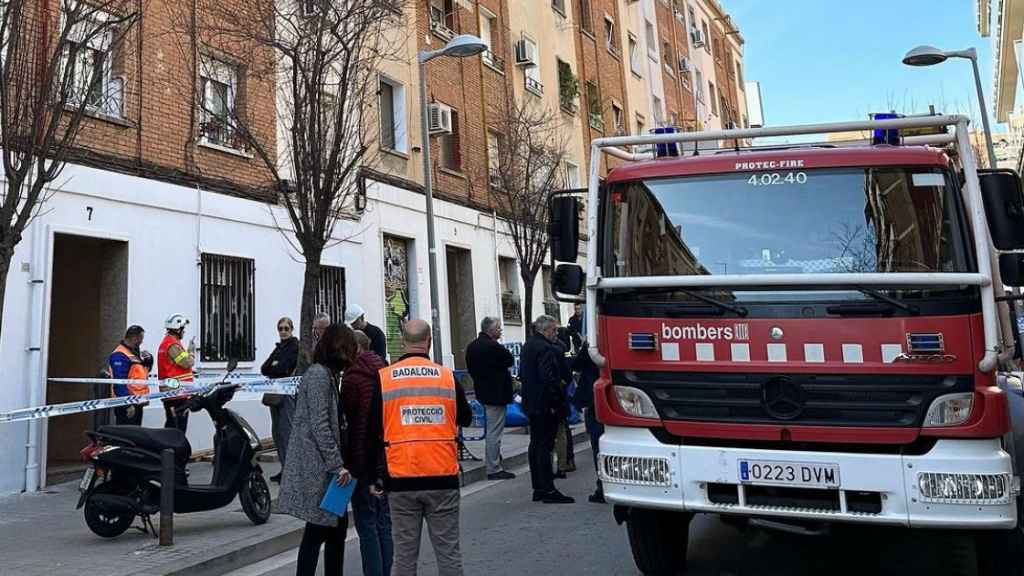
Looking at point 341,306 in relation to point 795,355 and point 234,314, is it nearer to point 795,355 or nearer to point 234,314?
point 234,314

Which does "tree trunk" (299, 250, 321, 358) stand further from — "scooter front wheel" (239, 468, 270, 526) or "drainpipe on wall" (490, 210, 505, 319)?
"drainpipe on wall" (490, 210, 505, 319)

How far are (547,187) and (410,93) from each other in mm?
3505

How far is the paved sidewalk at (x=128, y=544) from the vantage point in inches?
241

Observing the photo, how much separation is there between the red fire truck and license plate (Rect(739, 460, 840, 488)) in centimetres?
1

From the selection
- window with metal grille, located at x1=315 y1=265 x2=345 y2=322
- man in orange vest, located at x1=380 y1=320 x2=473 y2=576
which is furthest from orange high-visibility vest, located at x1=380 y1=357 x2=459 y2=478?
window with metal grille, located at x1=315 y1=265 x2=345 y2=322

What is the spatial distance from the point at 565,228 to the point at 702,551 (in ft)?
8.49

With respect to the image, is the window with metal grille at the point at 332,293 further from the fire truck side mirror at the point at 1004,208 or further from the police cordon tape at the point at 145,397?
the fire truck side mirror at the point at 1004,208

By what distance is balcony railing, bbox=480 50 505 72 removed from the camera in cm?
2104

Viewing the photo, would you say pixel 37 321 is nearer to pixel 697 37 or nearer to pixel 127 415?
pixel 127 415

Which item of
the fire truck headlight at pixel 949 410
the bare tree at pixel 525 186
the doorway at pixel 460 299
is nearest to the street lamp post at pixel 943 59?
the bare tree at pixel 525 186

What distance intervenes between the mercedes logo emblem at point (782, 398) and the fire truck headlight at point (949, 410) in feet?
2.11

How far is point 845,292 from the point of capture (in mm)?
4770

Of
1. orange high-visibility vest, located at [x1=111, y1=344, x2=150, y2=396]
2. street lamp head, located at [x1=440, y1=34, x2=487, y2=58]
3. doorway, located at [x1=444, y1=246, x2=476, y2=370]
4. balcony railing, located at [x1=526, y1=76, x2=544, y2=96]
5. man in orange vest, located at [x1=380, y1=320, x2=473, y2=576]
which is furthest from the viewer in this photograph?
balcony railing, located at [x1=526, y1=76, x2=544, y2=96]

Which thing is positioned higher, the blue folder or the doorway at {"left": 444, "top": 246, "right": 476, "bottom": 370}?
the doorway at {"left": 444, "top": 246, "right": 476, "bottom": 370}
